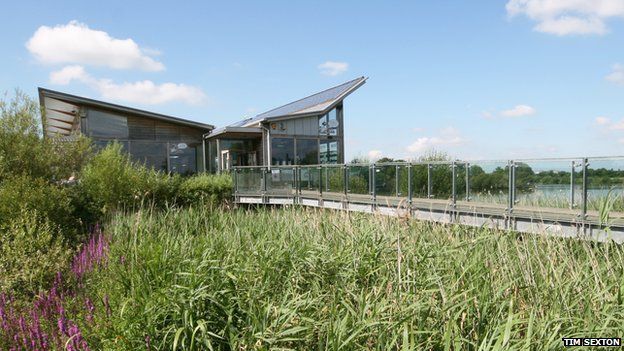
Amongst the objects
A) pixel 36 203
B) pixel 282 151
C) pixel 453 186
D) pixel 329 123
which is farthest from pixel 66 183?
pixel 329 123

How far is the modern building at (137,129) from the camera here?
1912cm

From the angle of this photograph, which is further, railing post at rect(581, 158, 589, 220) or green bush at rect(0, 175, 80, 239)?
green bush at rect(0, 175, 80, 239)

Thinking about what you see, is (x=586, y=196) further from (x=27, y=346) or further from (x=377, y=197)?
(x=27, y=346)

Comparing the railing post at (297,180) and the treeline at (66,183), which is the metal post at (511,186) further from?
the railing post at (297,180)

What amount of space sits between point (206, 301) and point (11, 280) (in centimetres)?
369

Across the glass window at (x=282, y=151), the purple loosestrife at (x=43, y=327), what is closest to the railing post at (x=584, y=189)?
the purple loosestrife at (x=43, y=327)

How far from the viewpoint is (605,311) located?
2973 millimetres

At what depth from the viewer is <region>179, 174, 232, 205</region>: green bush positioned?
1534cm

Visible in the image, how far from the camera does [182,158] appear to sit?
21.8m

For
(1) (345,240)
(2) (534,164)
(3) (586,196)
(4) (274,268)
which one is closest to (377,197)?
(2) (534,164)

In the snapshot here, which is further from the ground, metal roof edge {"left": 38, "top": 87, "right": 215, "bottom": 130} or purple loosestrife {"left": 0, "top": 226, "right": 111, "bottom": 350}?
metal roof edge {"left": 38, "top": 87, "right": 215, "bottom": 130}

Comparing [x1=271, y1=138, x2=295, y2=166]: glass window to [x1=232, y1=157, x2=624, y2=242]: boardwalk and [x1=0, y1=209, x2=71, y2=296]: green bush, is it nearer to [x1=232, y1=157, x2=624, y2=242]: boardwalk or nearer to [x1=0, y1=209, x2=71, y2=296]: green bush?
[x1=232, y1=157, x2=624, y2=242]: boardwalk

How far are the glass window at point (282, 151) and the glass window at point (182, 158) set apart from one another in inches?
180

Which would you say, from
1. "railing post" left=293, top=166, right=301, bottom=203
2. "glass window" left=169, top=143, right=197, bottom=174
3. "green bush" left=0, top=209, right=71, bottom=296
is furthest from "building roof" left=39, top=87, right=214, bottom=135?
"green bush" left=0, top=209, right=71, bottom=296
